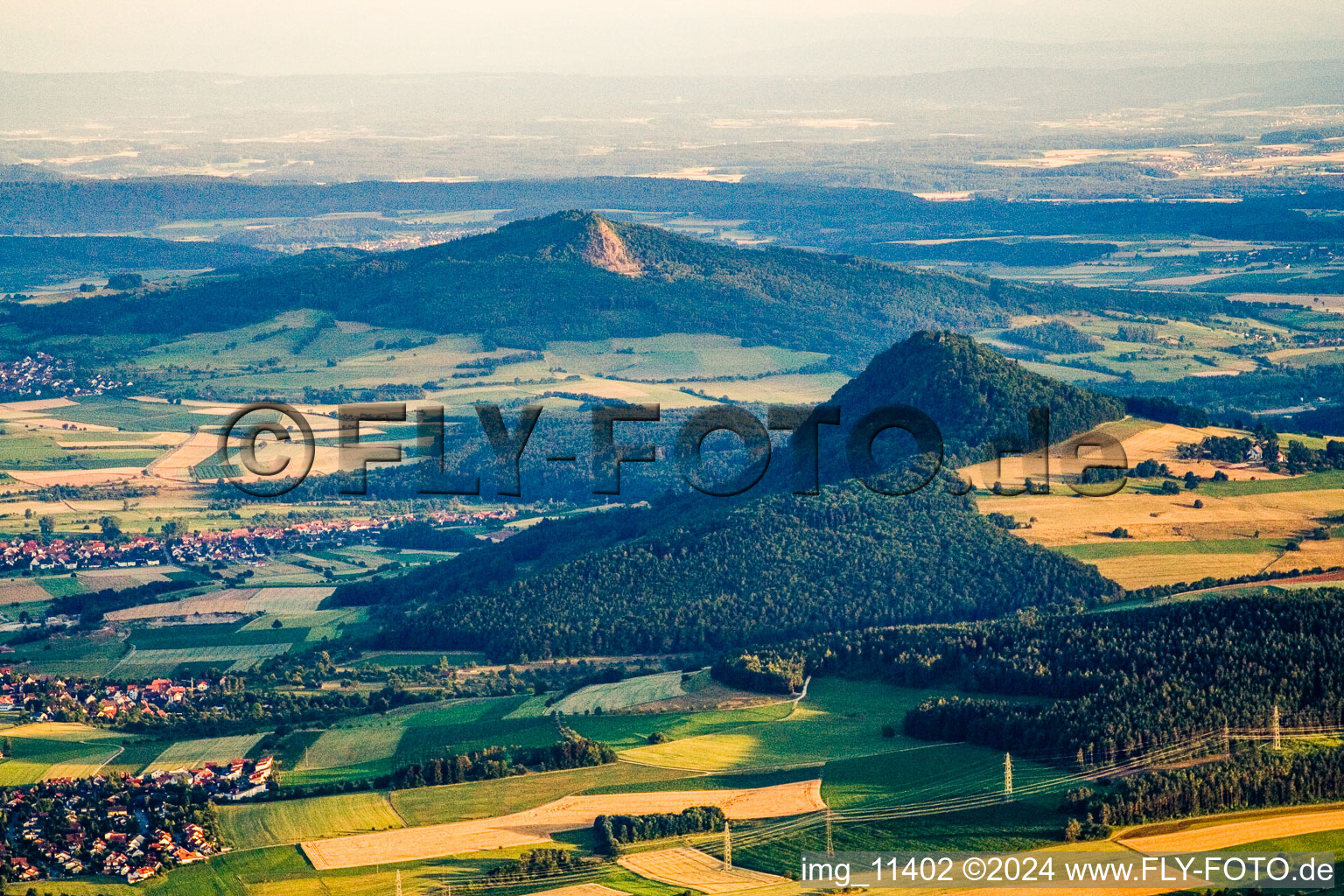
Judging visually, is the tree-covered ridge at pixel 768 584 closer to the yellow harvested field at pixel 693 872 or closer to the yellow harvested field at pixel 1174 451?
the yellow harvested field at pixel 1174 451

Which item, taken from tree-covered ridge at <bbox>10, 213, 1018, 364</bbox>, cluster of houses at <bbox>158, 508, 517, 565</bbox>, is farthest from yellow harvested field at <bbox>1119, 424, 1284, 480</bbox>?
tree-covered ridge at <bbox>10, 213, 1018, 364</bbox>

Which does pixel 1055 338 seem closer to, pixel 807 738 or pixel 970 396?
pixel 970 396

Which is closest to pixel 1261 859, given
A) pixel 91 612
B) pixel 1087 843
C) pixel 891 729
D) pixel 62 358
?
pixel 1087 843

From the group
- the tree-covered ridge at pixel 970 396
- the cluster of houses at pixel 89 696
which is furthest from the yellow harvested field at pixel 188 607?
the tree-covered ridge at pixel 970 396

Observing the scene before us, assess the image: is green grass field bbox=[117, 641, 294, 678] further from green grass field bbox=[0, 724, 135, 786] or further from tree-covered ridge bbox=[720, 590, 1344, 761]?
tree-covered ridge bbox=[720, 590, 1344, 761]

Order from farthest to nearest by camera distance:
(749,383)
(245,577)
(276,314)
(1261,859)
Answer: (276,314)
(749,383)
(245,577)
(1261,859)

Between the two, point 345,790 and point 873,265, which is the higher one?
point 873,265

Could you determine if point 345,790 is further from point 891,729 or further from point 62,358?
point 62,358
